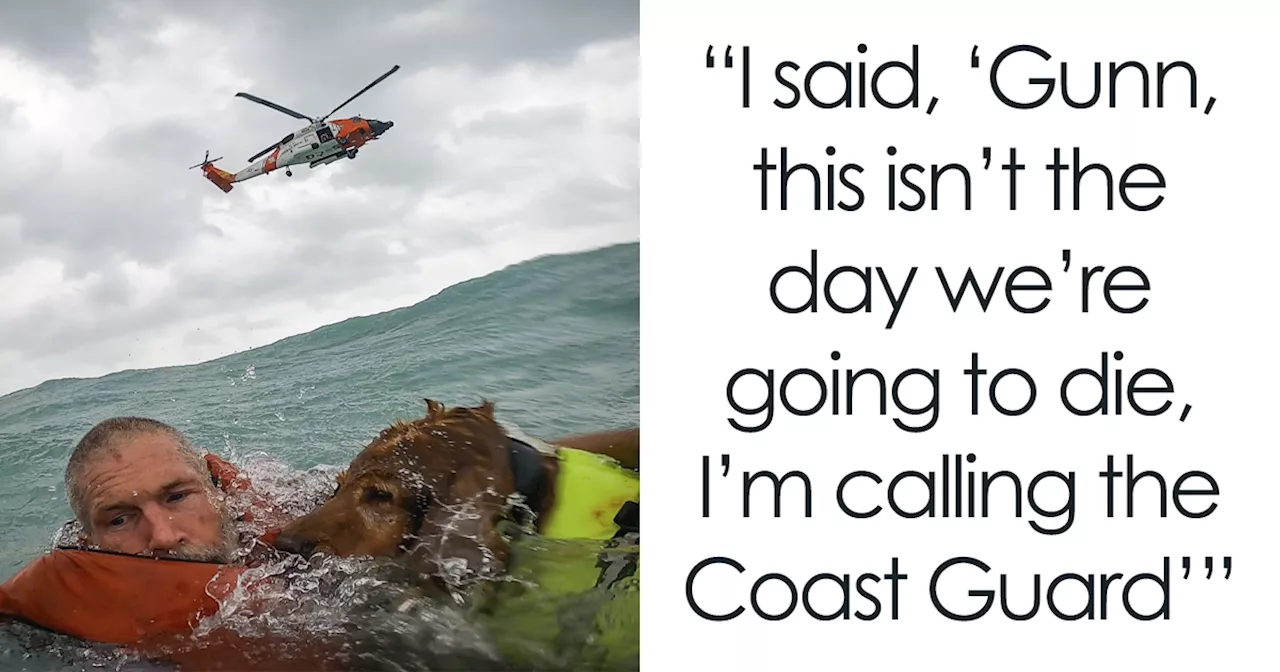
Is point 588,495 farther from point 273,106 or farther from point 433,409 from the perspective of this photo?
point 273,106

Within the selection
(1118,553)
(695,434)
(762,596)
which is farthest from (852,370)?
(1118,553)

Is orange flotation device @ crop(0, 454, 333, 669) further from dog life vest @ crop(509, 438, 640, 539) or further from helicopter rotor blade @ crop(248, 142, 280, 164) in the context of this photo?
helicopter rotor blade @ crop(248, 142, 280, 164)

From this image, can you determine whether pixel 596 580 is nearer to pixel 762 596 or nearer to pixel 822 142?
pixel 762 596

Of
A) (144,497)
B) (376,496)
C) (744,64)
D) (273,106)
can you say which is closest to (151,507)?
(144,497)

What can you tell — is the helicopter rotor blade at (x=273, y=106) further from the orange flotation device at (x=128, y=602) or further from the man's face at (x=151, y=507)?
the orange flotation device at (x=128, y=602)

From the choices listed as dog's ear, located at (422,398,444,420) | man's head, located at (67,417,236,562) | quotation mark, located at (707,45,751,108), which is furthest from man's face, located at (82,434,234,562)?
quotation mark, located at (707,45,751,108)
